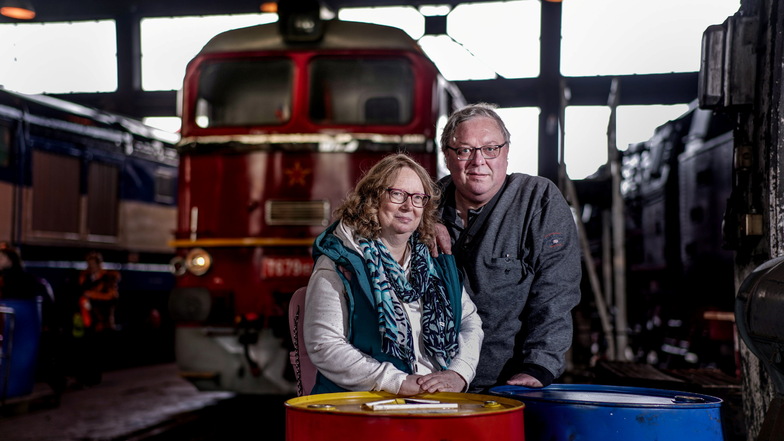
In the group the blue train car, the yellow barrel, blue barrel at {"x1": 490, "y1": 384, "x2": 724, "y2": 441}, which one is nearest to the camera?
the yellow barrel

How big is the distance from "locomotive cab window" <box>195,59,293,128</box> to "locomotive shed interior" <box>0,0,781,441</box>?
2.55 meters

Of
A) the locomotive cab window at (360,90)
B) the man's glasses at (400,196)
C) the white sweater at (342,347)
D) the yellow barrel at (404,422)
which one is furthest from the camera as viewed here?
the locomotive cab window at (360,90)

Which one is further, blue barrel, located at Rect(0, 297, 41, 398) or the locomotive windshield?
blue barrel, located at Rect(0, 297, 41, 398)

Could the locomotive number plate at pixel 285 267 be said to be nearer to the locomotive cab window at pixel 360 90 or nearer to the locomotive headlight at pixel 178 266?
the locomotive headlight at pixel 178 266

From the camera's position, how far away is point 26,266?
995cm

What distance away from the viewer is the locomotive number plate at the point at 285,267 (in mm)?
6656

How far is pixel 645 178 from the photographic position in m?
14.5

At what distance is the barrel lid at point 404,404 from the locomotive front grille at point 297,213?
4.75m

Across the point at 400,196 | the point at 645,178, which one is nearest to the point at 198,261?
the point at 400,196

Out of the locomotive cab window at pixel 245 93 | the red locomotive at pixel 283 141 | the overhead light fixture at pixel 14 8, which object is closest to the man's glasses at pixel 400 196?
the red locomotive at pixel 283 141

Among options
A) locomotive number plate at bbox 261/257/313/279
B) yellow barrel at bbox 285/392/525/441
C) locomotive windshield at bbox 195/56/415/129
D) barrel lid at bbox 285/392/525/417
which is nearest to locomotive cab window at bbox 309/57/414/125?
locomotive windshield at bbox 195/56/415/129

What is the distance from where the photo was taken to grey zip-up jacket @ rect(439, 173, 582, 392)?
7.96 feet

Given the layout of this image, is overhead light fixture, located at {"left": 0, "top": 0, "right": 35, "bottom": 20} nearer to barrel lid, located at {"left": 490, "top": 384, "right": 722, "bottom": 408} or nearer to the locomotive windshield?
the locomotive windshield

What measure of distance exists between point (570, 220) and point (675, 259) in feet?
35.3
